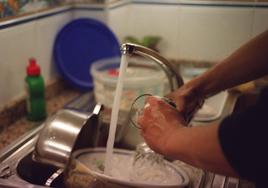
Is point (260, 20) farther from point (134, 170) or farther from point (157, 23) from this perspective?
point (134, 170)

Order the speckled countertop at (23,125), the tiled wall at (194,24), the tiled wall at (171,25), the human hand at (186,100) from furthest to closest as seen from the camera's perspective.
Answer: the tiled wall at (194,24)
the tiled wall at (171,25)
the speckled countertop at (23,125)
the human hand at (186,100)

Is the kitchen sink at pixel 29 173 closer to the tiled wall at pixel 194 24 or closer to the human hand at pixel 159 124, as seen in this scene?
the human hand at pixel 159 124

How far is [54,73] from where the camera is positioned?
4.70 feet

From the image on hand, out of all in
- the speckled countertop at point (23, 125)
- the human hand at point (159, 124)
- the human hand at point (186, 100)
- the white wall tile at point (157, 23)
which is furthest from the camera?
the white wall tile at point (157, 23)

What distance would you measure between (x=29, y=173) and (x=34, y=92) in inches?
11.7

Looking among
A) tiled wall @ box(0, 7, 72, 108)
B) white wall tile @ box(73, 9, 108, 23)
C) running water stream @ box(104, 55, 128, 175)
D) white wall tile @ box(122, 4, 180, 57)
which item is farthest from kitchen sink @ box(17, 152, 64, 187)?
white wall tile @ box(122, 4, 180, 57)

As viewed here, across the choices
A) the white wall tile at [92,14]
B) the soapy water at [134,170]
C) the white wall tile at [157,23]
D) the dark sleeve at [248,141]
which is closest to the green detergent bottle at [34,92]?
the soapy water at [134,170]

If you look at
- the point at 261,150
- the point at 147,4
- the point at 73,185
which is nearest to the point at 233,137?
the point at 261,150

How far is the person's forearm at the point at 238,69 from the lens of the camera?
785mm

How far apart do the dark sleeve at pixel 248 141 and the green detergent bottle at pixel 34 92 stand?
29.5 inches

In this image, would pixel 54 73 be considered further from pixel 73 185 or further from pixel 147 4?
pixel 73 185

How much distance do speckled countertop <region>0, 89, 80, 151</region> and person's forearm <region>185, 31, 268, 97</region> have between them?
513 millimetres

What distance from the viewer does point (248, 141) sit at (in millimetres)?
512

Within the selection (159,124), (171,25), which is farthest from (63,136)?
(171,25)
